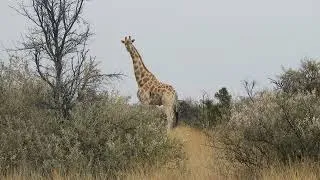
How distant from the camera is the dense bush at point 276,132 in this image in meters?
8.40

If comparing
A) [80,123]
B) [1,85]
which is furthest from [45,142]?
[1,85]

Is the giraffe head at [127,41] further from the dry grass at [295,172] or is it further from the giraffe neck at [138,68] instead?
the dry grass at [295,172]

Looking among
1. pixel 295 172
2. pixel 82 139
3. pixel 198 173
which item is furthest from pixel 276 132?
pixel 82 139

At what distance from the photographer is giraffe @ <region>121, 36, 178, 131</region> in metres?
18.1

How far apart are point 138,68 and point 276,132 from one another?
1070cm

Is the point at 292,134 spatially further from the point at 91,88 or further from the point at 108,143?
the point at 91,88

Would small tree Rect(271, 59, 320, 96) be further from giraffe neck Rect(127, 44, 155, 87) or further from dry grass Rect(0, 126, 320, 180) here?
giraffe neck Rect(127, 44, 155, 87)

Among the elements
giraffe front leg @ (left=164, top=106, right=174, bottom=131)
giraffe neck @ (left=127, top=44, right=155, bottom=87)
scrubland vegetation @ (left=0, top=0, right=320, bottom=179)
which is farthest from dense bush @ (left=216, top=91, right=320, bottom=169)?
giraffe neck @ (left=127, top=44, right=155, bottom=87)

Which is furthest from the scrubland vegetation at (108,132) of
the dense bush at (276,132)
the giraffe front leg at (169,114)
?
the giraffe front leg at (169,114)

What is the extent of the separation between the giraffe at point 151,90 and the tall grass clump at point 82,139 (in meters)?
7.15

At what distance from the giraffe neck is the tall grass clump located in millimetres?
7871

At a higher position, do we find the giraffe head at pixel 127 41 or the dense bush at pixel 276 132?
the giraffe head at pixel 127 41

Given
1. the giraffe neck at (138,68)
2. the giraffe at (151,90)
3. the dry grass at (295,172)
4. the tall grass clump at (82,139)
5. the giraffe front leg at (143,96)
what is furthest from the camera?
the giraffe neck at (138,68)

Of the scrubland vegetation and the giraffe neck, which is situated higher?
the giraffe neck
